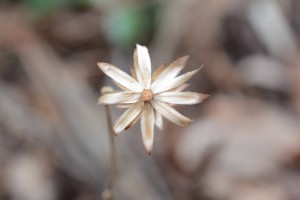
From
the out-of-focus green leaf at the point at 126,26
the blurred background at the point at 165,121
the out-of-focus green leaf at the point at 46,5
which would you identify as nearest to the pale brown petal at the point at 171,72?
the blurred background at the point at 165,121

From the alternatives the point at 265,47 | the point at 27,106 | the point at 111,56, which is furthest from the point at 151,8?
the point at 27,106

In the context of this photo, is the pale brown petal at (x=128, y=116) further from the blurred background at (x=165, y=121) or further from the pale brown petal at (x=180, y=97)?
the blurred background at (x=165, y=121)

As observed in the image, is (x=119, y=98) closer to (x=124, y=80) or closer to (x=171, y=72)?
(x=124, y=80)

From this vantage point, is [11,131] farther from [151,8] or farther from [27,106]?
[151,8]

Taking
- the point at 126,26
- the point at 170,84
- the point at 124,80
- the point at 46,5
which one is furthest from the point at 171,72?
the point at 46,5

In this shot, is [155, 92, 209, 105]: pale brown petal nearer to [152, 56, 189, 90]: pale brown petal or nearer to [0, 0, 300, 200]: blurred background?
[152, 56, 189, 90]: pale brown petal

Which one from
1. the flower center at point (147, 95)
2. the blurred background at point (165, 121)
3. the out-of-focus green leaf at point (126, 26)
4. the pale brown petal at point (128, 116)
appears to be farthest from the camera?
the out-of-focus green leaf at point (126, 26)
